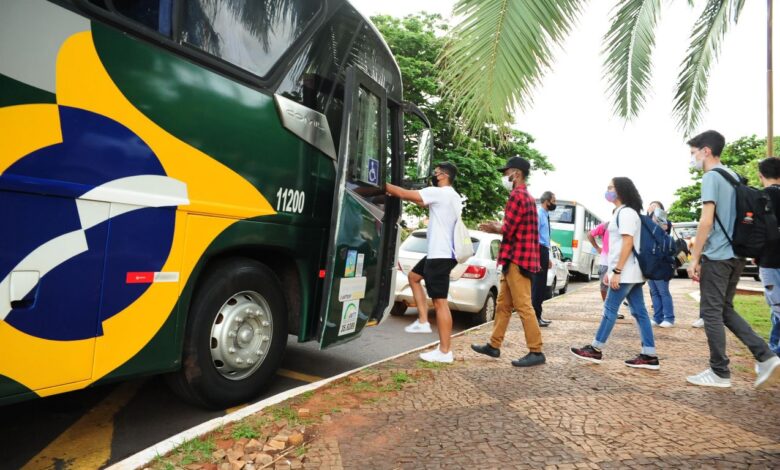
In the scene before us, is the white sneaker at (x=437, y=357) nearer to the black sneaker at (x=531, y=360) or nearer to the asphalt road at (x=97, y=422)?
the black sneaker at (x=531, y=360)

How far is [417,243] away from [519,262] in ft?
10.6

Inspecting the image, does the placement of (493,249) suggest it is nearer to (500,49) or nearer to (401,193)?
(401,193)

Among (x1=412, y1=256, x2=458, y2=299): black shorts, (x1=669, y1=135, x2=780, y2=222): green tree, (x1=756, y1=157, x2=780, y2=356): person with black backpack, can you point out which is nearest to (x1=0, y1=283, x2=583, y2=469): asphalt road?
(x1=412, y1=256, x2=458, y2=299): black shorts

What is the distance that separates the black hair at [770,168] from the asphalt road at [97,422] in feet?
15.3

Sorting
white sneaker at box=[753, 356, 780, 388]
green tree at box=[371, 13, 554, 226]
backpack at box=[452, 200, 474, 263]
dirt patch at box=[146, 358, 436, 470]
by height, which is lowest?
dirt patch at box=[146, 358, 436, 470]

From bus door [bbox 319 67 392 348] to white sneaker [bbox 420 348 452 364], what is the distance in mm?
660

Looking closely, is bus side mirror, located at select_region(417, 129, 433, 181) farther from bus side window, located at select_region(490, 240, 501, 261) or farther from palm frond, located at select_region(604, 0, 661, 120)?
bus side window, located at select_region(490, 240, 501, 261)

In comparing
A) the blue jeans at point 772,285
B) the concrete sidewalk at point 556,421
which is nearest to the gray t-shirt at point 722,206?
the concrete sidewalk at point 556,421

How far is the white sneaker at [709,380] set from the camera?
4.18m

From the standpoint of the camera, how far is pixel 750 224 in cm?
409

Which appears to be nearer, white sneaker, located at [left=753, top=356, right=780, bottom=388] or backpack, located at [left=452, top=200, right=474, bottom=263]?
white sneaker, located at [left=753, top=356, right=780, bottom=388]

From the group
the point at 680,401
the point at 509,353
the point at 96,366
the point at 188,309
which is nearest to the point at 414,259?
the point at 509,353

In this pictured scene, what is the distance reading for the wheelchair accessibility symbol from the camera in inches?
171

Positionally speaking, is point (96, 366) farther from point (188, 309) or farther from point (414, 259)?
point (414, 259)
